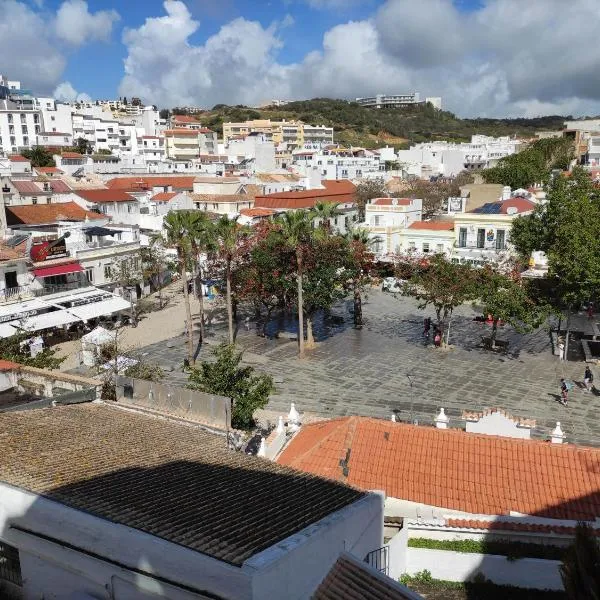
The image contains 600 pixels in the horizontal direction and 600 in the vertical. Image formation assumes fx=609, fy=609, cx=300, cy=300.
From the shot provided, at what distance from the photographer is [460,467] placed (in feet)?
50.4

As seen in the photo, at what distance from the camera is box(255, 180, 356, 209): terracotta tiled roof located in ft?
213

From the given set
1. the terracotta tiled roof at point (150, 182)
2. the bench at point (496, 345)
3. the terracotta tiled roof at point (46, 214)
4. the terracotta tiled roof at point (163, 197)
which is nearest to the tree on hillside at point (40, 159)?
the terracotta tiled roof at point (150, 182)

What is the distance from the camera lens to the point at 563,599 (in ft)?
40.0

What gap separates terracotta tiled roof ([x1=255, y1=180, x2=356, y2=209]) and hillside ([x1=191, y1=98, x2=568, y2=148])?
8308cm

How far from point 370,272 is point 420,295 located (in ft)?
15.8

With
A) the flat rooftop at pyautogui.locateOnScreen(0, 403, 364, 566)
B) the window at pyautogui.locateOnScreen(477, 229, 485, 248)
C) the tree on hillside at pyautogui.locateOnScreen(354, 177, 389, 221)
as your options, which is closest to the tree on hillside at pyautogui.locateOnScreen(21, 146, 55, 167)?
the tree on hillside at pyautogui.locateOnScreen(354, 177, 389, 221)

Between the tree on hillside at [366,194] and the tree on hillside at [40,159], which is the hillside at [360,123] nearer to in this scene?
the tree on hillside at [40,159]

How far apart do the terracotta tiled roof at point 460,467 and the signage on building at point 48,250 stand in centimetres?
2406

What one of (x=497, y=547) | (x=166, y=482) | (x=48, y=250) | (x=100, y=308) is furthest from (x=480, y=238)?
(x=166, y=482)

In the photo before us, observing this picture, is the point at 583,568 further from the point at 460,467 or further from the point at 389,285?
the point at 389,285

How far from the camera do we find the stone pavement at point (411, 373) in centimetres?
2469

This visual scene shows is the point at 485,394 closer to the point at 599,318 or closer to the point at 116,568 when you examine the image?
the point at 599,318

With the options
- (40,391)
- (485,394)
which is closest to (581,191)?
(485,394)

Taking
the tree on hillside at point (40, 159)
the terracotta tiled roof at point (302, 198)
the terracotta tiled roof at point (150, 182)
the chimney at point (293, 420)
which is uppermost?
the tree on hillside at point (40, 159)
